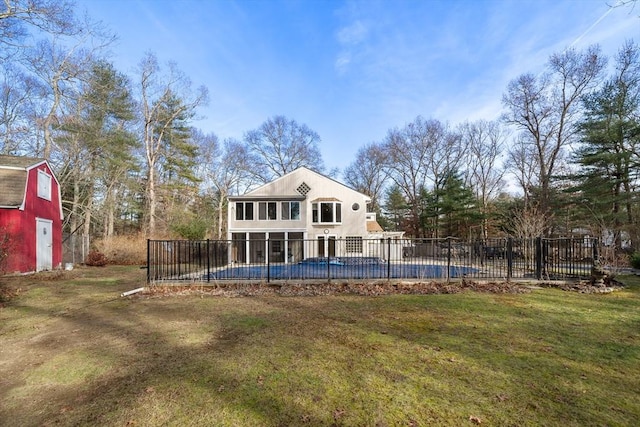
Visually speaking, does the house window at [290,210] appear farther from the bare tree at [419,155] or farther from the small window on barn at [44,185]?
the bare tree at [419,155]

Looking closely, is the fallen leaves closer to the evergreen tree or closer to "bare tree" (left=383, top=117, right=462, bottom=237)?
the evergreen tree

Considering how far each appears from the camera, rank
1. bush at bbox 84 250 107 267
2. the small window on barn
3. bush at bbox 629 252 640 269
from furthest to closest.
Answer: bush at bbox 84 250 107 267 → the small window on barn → bush at bbox 629 252 640 269

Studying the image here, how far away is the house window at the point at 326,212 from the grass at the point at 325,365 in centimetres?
1618

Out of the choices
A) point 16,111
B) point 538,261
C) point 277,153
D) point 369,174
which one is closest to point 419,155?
point 369,174

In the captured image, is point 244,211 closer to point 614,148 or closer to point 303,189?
point 303,189

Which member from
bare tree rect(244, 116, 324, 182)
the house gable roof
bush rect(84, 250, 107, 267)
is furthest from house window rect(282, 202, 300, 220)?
bare tree rect(244, 116, 324, 182)

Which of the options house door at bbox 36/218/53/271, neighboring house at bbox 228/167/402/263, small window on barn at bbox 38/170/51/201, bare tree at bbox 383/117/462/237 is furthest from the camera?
bare tree at bbox 383/117/462/237

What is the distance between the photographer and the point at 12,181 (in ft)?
44.3

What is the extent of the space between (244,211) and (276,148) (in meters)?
18.9

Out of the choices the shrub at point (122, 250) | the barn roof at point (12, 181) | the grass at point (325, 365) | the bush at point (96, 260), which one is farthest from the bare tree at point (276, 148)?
the grass at point (325, 365)

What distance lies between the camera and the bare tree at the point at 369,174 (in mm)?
41344

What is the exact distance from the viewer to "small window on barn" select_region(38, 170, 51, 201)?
15.0 meters

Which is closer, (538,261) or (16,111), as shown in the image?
(538,261)

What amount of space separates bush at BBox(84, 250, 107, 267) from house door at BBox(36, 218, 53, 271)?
261 centimetres
